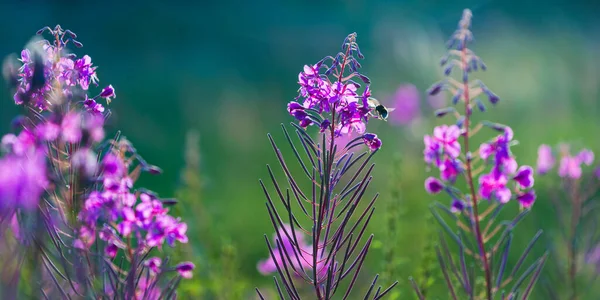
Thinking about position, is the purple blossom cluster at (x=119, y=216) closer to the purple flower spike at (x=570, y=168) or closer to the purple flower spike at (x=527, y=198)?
the purple flower spike at (x=527, y=198)

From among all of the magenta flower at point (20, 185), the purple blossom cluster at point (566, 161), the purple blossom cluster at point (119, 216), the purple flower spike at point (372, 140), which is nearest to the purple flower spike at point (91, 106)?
the purple blossom cluster at point (119, 216)

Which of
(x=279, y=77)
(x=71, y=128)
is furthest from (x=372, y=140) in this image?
(x=279, y=77)

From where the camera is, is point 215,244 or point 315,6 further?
point 315,6

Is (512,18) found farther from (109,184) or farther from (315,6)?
(109,184)

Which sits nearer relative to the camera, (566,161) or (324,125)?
(324,125)

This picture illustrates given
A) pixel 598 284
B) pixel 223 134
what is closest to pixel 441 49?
pixel 223 134

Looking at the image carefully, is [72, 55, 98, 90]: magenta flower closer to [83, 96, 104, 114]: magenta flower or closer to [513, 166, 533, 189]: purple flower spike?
[83, 96, 104, 114]: magenta flower

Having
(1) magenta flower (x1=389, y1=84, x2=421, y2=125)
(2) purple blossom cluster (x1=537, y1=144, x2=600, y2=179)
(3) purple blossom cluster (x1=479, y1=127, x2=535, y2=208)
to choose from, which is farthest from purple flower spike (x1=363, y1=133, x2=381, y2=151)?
(1) magenta flower (x1=389, y1=84, x2=421, y2=125)

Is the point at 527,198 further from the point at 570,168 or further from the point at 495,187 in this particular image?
the point at 570,168
